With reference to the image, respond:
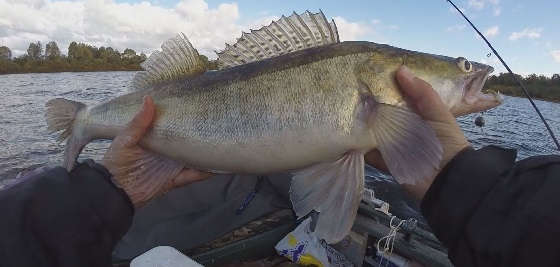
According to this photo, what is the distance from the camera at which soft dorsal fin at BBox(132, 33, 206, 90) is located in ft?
10.1

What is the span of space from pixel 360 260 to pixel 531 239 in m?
2.98

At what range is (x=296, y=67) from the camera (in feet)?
8.41

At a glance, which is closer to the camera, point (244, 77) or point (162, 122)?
point (244, 77)

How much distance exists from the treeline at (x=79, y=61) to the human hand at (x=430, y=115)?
66.7 m

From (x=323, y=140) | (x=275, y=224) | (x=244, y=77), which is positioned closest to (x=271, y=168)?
(x=323, y=140)

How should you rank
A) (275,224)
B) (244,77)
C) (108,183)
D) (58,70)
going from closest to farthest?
(108,183) < (244,77) < (275,224) < (58,70)

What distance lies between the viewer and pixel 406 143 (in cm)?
232

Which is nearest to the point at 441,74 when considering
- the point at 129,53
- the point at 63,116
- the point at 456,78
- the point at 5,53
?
the point at 456,78

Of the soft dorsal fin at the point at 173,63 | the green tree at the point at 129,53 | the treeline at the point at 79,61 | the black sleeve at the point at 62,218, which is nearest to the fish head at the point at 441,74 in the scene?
the soft dorsal fin at the point at 173,63

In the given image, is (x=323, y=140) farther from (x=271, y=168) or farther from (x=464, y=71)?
(x=464, y=71)

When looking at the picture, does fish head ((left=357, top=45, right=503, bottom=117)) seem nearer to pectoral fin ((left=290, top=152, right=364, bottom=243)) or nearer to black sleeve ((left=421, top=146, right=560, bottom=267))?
pectoral fin ((left=290, top=152, right=364, bottom=243))

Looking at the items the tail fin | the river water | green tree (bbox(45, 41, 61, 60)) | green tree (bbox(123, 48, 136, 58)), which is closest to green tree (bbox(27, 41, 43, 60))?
green tree (bbox(45, 41, 61, 60))

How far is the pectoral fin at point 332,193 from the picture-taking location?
93.8 inches

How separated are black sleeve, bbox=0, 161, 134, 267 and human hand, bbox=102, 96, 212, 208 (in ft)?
1.19
